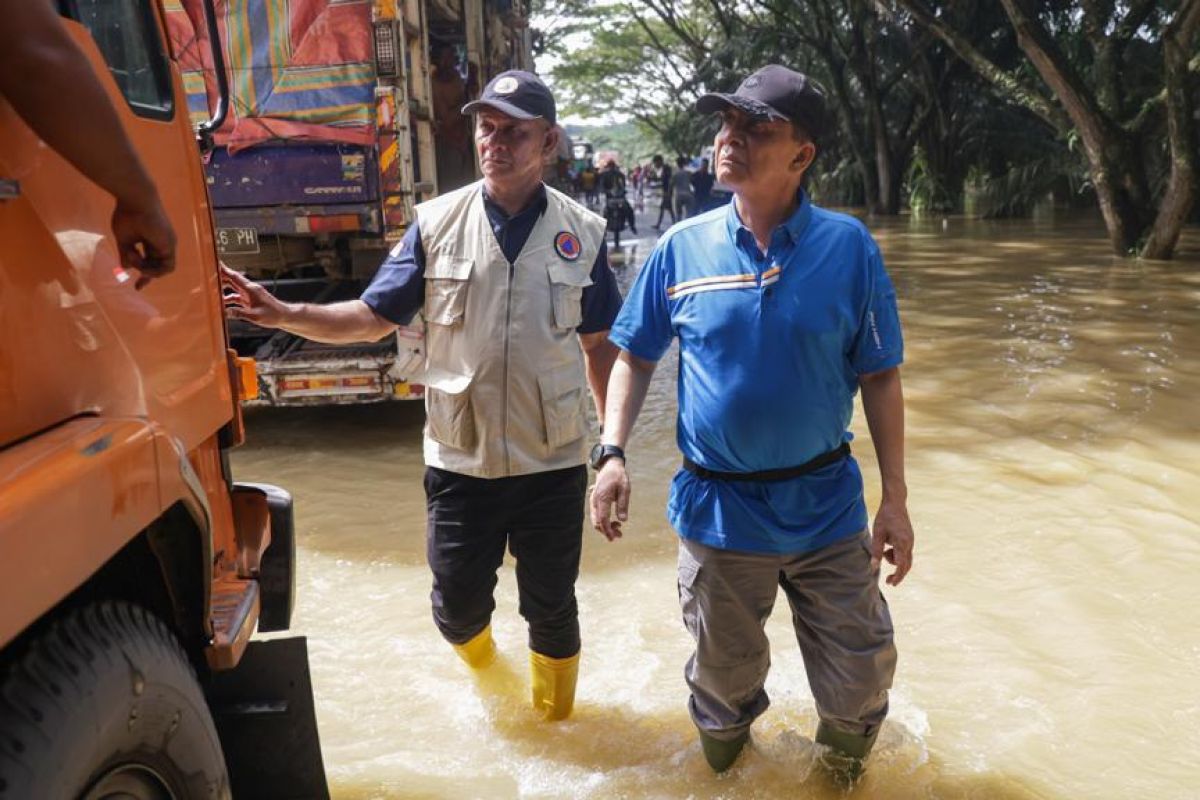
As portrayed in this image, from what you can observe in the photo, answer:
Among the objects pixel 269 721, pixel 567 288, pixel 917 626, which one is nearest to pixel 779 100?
pixel 567 288

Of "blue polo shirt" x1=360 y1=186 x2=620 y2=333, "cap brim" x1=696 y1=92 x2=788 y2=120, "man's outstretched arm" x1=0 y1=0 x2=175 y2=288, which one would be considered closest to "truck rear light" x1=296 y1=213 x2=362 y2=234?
→ "blue polo shirt" x1=360 y1=186 x2=620 y2=333

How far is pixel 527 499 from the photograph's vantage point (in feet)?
10.6

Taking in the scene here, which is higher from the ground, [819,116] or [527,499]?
[819,116]

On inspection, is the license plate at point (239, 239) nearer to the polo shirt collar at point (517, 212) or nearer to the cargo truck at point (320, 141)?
the cargo truck at point (320, 141)

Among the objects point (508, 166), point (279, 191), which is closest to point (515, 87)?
point (508, 166)

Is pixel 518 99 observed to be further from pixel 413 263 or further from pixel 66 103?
Answer: pixel 66 103

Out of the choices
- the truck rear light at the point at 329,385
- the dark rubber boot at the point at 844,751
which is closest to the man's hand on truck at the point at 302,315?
the dark rubber boot at the point at 844,751

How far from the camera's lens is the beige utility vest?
10.3ft

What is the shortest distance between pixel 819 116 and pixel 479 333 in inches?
44.3

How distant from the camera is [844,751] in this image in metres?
2.91

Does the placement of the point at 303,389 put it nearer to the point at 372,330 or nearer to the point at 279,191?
the point at 279,191

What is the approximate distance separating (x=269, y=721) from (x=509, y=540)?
3.46ft

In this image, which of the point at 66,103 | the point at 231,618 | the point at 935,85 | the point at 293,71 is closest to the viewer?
the point at 66,103

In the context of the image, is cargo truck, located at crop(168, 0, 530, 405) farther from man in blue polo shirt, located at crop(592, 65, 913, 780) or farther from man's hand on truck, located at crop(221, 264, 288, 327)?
man in blue polo shirt, located at crop(592, 65, 913, 780)
